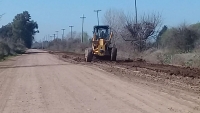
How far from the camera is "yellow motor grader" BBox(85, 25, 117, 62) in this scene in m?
37.3

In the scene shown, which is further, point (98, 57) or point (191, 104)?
point (98, 57)

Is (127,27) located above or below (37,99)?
above

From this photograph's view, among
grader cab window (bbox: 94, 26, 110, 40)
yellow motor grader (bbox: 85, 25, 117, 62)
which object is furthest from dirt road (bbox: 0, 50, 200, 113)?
grader cab window (bbox: 94, 26, 110, 40)

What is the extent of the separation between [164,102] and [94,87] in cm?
514

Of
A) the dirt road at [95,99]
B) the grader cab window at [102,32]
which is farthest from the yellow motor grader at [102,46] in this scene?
the dirt road at [95,99]

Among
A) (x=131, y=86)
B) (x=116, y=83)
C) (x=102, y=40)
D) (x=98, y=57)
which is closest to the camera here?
(x=131, y=86)

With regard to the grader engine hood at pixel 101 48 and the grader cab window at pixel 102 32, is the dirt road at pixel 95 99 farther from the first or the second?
the grader cab window at pixel 102 32

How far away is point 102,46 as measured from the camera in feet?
123

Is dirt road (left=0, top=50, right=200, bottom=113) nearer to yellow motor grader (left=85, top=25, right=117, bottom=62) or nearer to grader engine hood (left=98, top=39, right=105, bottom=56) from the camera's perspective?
yellow motor grader (left=85, top=25, right=117, bottom=62)

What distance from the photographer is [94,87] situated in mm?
17125

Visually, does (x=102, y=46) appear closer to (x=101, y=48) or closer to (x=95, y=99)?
(x=101, y=48)

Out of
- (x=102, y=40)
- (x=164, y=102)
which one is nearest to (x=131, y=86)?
(x=164, y=102)

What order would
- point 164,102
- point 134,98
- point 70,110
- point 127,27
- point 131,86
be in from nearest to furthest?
point 70,110
point 164,102
point 134,98
point 131,86
point 127,27

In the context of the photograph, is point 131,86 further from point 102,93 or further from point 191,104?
point 191,104
